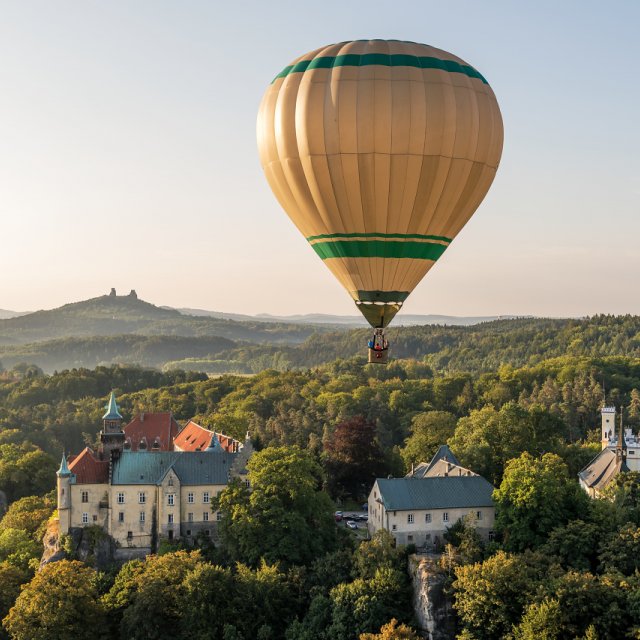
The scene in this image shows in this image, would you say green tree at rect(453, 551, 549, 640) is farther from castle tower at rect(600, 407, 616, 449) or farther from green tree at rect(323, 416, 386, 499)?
castle tower at rect(600, 407, 616, 449)

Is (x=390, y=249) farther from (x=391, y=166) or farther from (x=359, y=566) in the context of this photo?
(x=359, y=566)

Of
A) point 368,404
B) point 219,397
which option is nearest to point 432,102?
point 368,404

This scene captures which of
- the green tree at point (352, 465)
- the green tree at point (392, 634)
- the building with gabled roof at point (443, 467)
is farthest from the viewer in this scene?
the green tree at point (352, 465)

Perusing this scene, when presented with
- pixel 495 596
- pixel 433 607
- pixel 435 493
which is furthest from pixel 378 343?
pixel 435 493

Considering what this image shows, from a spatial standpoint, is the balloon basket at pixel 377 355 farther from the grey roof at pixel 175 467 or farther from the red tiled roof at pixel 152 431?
the red tiled roof at pixel 152 431

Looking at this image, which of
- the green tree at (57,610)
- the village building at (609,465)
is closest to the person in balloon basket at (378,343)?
the green tree at (57,610)

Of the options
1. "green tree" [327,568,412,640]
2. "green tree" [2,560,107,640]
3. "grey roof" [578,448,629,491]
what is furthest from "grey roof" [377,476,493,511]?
"green tree" [2,560,107,640]
